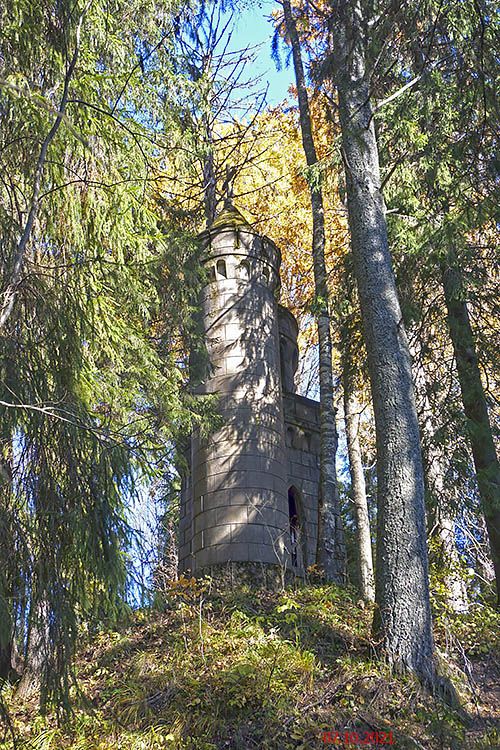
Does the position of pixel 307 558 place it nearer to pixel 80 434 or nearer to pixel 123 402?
pixel 123 402

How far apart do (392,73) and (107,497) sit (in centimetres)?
847

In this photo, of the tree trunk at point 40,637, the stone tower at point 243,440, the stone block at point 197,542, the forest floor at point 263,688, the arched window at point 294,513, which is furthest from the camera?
the arched window at point 294,513

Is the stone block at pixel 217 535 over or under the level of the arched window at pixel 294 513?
under

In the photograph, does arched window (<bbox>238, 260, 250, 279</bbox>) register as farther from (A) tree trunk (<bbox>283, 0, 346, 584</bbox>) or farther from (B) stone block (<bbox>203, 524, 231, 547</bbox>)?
(B) stone block (<bbox>203, 524, 231, 547</bbox>)

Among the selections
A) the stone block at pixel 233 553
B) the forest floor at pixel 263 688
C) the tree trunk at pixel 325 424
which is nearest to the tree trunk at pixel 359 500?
the tree trunk at pixel 325 424

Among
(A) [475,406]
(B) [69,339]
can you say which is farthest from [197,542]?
(B) [69,339]

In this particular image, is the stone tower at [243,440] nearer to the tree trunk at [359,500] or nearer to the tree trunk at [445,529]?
the tree trunk at [359,500]

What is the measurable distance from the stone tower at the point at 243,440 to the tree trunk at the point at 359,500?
84 cm

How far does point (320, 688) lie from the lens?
6223mm

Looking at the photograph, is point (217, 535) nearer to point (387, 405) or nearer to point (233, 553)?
point (233, 553)

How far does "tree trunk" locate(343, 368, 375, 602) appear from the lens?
36.7ft

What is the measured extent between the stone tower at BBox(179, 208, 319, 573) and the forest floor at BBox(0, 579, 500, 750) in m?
2.34

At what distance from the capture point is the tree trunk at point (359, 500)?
36.7 ft

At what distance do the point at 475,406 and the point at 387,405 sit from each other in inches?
129
